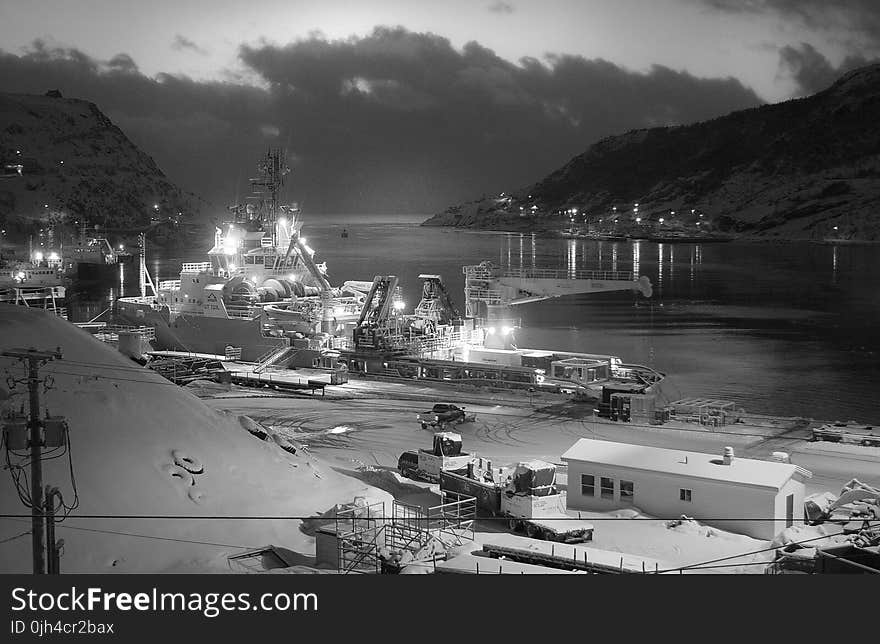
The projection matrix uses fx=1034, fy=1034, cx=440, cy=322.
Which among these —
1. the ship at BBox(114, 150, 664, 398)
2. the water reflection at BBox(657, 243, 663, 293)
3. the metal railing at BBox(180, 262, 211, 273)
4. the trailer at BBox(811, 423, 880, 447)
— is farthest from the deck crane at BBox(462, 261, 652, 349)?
the water reflection at BBox(657, 243, 663, 293)

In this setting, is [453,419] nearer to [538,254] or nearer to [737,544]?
[737,544]

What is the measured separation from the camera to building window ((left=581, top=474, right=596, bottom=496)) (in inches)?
821

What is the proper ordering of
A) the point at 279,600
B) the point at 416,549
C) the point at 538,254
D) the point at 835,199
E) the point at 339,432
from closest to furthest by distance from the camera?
the point at 279,600 → the point at 416,549 → the point at 339,432 → the point at 538,254 → the point at 835,199

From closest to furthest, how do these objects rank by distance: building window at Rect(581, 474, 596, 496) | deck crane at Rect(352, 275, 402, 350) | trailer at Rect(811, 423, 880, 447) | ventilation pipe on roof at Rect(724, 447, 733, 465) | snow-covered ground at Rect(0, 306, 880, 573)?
snow-covered ground at Rect(0, 306, 880, 573)
ventilation pipe on roof at Rect(724, 447, 733, 465)
building window at Rect(581, 474, 596, 496)
trailer at Rect(811, 423, 880, 447)
deck crane at Rect(352, 275, 402, 350)

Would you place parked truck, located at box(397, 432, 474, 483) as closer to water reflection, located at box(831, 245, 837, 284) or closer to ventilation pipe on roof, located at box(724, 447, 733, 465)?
ventilation pipe on roof, located at box(724, 447, 733, 465)

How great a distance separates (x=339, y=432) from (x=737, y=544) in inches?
530

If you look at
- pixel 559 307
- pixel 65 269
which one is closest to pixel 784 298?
pixel 559 307

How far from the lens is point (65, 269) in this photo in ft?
347

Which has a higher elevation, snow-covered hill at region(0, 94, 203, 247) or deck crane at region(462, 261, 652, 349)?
snow-covered hill at region(0, 94, 203, 247)

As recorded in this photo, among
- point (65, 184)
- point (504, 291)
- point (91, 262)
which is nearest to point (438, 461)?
point (504, 291)

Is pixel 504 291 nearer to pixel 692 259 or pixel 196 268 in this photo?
pixel 196 268

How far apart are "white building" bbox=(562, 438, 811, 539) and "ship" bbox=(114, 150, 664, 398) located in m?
13.3

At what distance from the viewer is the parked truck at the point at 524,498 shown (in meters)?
18.7

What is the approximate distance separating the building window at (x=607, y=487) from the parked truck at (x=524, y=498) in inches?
41.0
